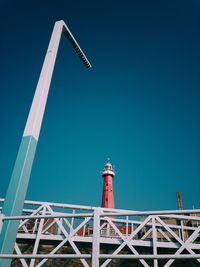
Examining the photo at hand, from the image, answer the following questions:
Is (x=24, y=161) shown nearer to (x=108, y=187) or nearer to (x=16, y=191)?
(x=16, y=191)

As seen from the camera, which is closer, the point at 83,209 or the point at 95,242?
the point at 95,242

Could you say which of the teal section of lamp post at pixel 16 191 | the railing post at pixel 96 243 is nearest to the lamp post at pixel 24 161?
the teal section of lamp post at pixel 16 191

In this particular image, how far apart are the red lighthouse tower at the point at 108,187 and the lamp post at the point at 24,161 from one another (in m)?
27.2

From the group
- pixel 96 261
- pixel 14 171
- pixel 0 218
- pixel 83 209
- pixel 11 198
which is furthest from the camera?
pixel 83 209

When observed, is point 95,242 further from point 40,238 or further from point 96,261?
point 40,238

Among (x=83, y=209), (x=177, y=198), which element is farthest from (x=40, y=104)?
(x=177, y=198)

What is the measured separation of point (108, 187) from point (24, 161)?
29540 mm

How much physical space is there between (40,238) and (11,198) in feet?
13.9

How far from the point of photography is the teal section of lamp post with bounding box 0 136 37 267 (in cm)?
335

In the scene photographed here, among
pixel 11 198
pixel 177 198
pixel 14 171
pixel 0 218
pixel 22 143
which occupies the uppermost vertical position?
pixel 177 198

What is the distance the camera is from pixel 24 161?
4047 mm

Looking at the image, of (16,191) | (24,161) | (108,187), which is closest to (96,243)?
(16,191)

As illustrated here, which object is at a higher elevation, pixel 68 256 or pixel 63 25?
pixel 63 25

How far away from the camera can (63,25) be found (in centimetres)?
624
